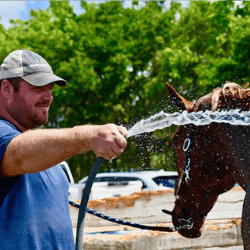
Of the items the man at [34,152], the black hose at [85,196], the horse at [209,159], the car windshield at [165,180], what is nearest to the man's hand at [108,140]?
the man at [34,152]

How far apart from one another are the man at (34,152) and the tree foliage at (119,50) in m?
16.7

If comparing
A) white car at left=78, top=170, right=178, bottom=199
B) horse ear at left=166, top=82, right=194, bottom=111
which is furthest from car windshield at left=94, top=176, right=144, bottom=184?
horse ear at left=166, top=82, right=194, bottom=111

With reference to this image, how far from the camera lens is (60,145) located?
1751mm

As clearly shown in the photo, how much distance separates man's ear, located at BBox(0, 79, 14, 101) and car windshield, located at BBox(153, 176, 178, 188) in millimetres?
10307

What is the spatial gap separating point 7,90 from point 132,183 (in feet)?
35.7

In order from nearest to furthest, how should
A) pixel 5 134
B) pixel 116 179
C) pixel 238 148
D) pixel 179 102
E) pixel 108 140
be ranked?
pixel 108 140 → pixel 5 134 → pixel 238 148 → pixel 179 102 → pixel 116 179

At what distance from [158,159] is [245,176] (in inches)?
66.2

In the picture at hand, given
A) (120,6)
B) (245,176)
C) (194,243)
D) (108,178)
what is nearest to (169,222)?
(194,243)

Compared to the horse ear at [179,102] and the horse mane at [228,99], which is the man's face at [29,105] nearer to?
the horse mane at [228,99]

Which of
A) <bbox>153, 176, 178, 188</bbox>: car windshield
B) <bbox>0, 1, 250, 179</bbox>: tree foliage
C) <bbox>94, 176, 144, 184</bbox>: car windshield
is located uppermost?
<bbox>0, 1, 250, 179</bbox>: tree foliage

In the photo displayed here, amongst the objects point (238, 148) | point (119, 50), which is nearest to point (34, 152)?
point (238, 148)

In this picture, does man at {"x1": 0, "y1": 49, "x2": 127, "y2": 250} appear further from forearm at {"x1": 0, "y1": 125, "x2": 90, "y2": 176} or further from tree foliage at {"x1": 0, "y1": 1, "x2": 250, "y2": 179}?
tree foliage at {"x1": 0, "y1": 1, "x2": 250, "y2": 179}

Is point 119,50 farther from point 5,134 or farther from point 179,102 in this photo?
point 5,134

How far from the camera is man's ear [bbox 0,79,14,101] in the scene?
2.21 m
